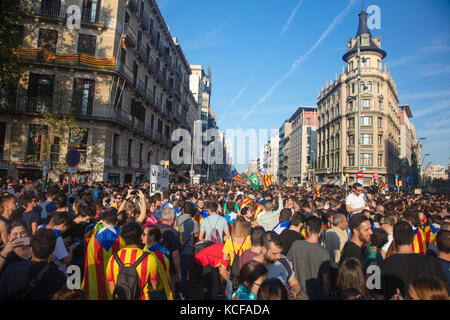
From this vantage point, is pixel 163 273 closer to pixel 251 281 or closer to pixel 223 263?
pixel 251 281

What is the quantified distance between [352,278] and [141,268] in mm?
2258

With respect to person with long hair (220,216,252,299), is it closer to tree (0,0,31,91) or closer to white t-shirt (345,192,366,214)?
white t-shirt (345,192,366,214)

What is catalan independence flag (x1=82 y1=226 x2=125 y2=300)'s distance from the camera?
3.52 meters

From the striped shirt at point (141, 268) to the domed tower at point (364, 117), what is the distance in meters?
50.4

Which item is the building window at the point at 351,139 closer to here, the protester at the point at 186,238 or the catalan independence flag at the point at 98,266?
the protester at the point at 186,238

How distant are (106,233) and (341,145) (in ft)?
183

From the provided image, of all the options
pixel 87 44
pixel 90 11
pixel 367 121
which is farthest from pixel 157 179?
pixel 367 121

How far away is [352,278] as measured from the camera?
2.72m

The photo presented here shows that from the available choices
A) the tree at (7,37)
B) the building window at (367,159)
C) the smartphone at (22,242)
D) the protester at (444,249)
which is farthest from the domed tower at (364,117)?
the smartphone at (22,242)

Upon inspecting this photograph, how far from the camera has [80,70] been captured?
20.6 metres

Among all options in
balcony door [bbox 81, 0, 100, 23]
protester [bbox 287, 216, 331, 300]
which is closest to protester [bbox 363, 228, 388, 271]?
protester [bbox 287, 216, 331, 300]

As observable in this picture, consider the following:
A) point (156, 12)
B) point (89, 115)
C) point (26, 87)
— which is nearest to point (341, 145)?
point (156, 12)
